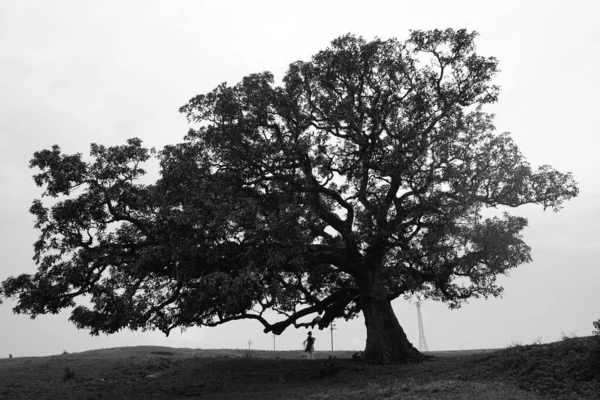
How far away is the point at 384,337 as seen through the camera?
1029 inches

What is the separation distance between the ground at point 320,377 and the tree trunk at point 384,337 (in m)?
0.96

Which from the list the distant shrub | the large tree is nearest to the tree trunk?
the large tree

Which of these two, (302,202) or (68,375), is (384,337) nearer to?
(302,202)

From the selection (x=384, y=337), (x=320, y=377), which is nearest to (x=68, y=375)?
(x=320, y=377)

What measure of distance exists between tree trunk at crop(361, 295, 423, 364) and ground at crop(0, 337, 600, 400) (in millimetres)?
957

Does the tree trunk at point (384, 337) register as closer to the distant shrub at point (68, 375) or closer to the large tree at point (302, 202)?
the large tree at point (302, 202)

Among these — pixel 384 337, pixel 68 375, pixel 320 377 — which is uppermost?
pixel 384 337

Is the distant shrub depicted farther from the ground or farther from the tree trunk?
the tree trunk

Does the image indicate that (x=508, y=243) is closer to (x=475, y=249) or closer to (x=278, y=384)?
(x=475, y=249)

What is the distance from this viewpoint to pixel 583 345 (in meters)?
17.6

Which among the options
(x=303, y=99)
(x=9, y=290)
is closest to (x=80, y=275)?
(x=9, y=290)

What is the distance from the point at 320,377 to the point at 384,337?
14.3 ft

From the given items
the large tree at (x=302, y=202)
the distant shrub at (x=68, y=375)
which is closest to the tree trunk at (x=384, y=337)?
the large tree at (x=302, y=202)

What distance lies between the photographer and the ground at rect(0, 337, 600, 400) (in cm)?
1605
